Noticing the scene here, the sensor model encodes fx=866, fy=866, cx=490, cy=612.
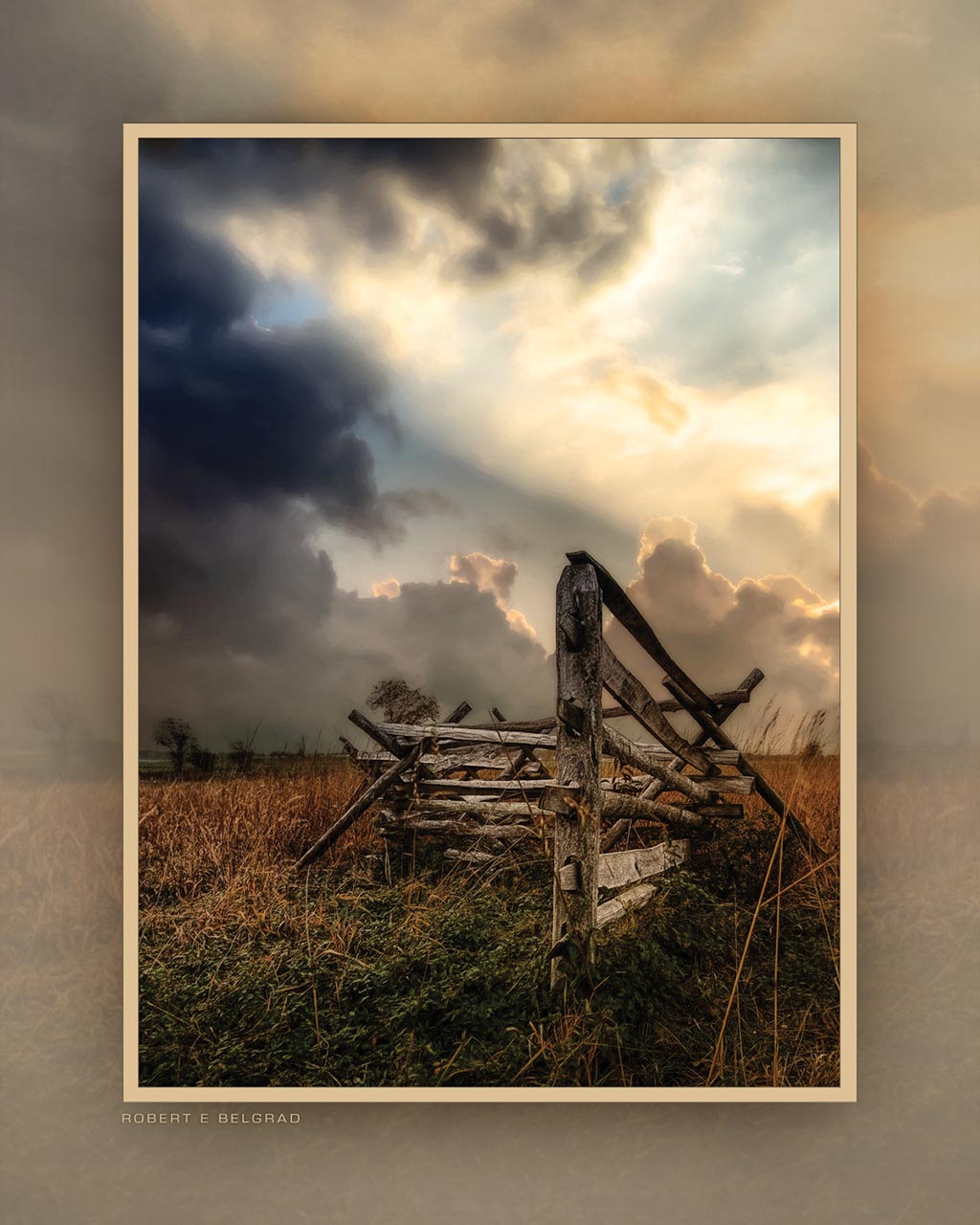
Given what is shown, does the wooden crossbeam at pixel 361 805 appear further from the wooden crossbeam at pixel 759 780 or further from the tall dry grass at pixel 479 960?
the wooden crossbeam at pixel 759 780

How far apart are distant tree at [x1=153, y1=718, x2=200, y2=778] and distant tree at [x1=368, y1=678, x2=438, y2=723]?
0.71 m

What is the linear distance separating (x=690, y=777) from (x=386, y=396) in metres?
1.87

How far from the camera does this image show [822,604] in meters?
3.30

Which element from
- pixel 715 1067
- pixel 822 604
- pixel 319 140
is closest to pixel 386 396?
pixel 319 140

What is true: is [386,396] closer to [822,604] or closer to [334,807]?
[334,807]

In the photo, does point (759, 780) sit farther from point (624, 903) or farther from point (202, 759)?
point (202, 759)

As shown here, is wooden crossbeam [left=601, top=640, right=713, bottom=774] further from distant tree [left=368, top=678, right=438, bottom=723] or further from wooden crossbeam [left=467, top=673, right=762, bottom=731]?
distant tree [left=368, top=678, right=438, bottom=723]

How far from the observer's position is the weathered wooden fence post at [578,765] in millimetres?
3193

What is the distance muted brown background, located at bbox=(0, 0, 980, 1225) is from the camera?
11.3 feet

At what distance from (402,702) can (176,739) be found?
883 millimetres

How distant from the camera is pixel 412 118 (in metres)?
3.51
